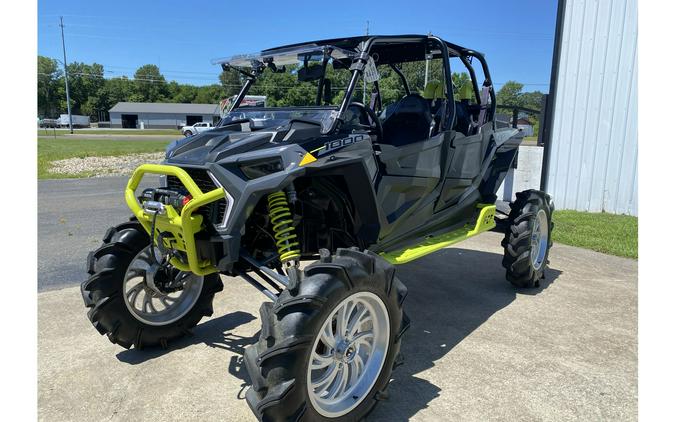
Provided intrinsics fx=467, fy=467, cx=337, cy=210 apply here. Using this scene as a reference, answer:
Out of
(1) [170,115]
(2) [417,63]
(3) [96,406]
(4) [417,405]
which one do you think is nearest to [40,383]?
(3) [96,406]

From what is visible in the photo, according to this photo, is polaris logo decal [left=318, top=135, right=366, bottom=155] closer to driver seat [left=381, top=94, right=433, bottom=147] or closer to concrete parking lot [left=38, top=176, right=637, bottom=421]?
driver seat [left=381, top=94, right=433, bottom=147]

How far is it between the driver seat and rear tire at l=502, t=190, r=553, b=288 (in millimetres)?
1537

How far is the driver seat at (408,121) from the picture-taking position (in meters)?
5.03

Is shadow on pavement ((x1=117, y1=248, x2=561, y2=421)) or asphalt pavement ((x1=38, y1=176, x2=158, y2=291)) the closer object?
shadow on pavement ((x1=117, y1=248, x2=561, y2=421))

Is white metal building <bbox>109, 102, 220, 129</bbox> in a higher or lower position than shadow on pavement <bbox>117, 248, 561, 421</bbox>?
higher

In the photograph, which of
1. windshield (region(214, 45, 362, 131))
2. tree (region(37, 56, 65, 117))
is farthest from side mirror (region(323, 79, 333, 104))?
tree (region(37, 56, 65, 117))

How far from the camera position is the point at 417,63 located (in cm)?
549

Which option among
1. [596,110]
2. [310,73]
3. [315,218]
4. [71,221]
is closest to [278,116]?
[310,73]

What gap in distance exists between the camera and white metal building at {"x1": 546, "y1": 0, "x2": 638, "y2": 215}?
9.32 meters

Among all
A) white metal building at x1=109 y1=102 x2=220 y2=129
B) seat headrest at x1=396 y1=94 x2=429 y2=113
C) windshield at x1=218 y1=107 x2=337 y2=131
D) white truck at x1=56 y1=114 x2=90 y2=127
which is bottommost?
windshield at x1=218 y1=107 x2=337 y2=131

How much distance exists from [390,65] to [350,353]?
3.85 metres

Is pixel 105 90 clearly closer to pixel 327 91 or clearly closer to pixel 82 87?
pixel 82 87

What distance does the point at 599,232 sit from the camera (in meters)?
8.23

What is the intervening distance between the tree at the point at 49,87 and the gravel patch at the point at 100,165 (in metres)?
78.0
